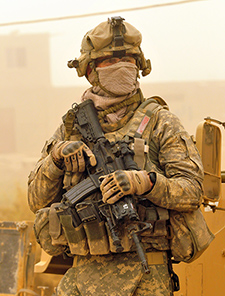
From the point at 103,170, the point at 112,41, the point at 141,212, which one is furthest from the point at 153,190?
the point at 112,41

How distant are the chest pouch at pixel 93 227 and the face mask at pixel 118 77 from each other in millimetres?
572

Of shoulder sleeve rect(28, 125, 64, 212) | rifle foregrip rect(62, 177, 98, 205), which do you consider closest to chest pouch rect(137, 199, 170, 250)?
rifle foregrip rect(62, 177, 98, 205)

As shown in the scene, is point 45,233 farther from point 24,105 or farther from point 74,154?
point 24,105

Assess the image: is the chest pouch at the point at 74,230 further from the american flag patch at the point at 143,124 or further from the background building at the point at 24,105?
the background building at the point at 24,105

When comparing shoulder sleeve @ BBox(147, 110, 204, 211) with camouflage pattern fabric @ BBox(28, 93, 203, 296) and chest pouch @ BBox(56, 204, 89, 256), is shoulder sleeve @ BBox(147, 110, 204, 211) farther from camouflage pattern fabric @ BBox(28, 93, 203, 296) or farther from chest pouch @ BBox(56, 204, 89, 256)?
chest pouch @ BBox(56, 204, 89, 256)

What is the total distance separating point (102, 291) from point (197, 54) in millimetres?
2897

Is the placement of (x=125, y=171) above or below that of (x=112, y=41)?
below

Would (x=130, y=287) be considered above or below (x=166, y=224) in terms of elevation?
below

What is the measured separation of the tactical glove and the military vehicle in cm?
71

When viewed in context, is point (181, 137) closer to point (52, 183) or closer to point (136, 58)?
point (136, 58)

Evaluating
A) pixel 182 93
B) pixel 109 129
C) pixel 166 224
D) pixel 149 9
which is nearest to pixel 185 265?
pixel 166 224

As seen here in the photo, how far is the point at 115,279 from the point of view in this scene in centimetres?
235

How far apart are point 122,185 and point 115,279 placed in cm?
48

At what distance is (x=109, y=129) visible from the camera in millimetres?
2547
